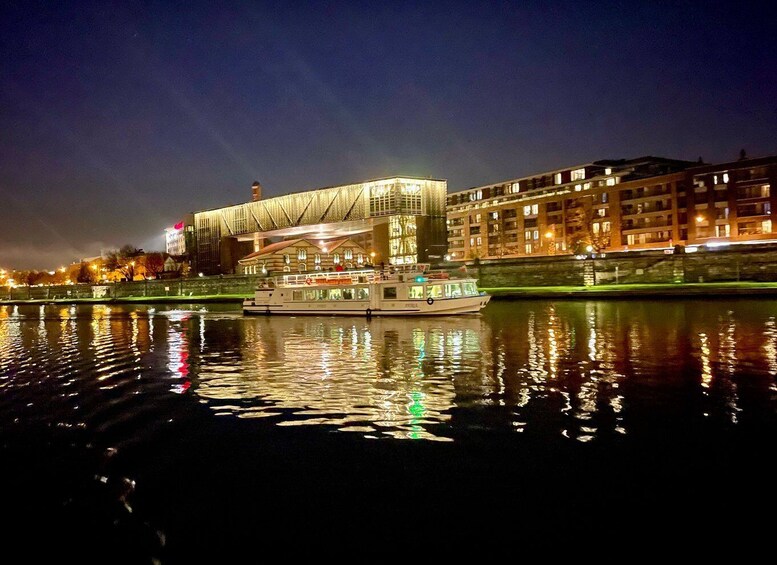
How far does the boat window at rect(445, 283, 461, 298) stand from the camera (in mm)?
42222

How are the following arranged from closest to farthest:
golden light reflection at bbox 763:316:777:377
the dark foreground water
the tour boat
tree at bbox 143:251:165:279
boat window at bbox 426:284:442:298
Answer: the dark foreground water, golden light reflection at bbox 763:316:777:377, the tour boat, boat window at bbox 426:284:442:298, tree at bbox 143:251:165:279

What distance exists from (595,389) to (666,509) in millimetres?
7434

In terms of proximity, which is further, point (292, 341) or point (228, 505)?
point (292, 341)

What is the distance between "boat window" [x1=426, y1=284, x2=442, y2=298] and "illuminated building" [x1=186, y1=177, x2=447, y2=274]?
119 ft

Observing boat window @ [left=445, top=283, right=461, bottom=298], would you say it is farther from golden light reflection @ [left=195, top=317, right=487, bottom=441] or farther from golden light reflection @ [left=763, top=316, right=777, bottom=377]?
golden light reflection @ [left=763, top=316, right=777, bottom=377]

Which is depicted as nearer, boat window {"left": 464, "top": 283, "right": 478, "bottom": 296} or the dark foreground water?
the dark foreground water

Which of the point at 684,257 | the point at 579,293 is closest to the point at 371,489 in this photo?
the point at 579,293

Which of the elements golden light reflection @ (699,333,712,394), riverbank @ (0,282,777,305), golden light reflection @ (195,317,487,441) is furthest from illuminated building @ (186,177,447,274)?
golden light reflection @ (699,333,712,394)

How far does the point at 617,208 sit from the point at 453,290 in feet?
236

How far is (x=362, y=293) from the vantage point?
4584 cm

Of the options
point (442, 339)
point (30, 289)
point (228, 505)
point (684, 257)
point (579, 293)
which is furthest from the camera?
point (30, 289)

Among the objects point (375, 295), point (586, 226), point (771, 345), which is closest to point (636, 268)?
point (375, 295)

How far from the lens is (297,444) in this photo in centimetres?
1095

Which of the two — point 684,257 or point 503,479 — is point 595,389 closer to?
point 503,479
